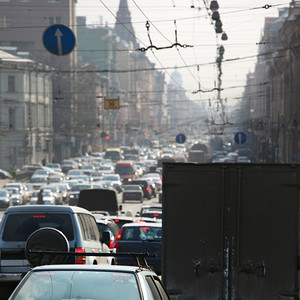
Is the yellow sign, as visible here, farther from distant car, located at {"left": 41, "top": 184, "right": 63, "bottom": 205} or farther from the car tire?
the car tire

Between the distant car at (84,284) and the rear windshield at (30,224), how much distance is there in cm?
696

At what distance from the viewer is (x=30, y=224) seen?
1457 centimetres

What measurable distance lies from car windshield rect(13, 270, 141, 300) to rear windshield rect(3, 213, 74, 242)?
7.02 m

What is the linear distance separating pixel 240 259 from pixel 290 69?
69.8 metres

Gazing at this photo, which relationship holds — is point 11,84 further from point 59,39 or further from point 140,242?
point 140,242

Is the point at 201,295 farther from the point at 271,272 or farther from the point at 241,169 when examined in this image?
the point at 241,169

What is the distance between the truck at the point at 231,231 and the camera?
38.1ft

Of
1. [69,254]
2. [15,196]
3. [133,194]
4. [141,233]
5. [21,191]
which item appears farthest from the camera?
[133,194]

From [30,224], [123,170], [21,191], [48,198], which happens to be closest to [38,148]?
[123,170]

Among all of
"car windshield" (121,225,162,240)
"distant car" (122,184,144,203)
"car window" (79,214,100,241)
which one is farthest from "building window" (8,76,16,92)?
"car window" (79,214,100,241)

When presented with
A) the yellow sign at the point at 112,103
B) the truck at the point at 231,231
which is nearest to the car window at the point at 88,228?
the truck at the point at 231,231

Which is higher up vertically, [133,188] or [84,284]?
[84,284]

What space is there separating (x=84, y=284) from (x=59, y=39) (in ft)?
59.8

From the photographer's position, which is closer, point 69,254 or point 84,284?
point 84,284
